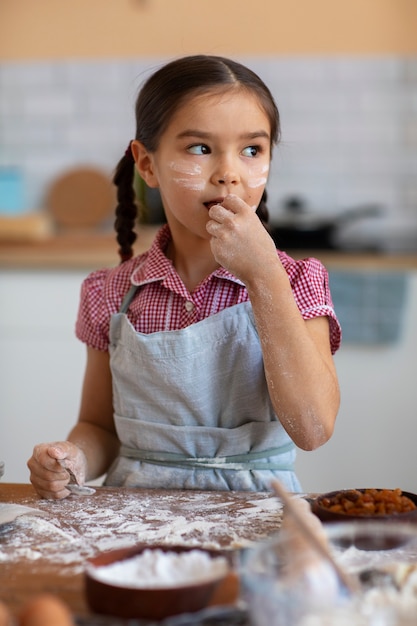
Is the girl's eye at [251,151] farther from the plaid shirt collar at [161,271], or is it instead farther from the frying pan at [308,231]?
the frying pan at [308,231]

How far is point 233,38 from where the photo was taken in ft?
11.1

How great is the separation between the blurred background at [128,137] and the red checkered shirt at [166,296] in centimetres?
119

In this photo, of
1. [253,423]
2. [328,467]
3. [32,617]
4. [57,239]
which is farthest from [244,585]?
[57,239]

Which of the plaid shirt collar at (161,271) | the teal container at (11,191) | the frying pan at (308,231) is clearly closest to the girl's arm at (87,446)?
the plaid shirt collar at (161,271)

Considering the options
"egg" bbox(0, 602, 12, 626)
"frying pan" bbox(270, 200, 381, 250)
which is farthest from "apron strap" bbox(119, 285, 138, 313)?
"frying pan" bbox(270, 200, 381, 250)

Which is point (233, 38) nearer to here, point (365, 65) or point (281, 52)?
point (281, 52)

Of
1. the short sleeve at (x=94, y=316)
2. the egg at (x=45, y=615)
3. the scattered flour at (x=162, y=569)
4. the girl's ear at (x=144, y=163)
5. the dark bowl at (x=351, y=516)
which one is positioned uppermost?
the girl's ear at (x=144, y=163)

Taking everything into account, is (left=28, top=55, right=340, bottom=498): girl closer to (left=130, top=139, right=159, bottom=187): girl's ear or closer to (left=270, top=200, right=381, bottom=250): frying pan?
(left=130, top=139, right=159, bottom=187): girl's ear

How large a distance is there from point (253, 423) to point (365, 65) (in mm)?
2296

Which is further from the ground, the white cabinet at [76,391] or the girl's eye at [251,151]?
the girl's eye at [251,151]

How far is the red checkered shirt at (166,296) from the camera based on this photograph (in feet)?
4.51

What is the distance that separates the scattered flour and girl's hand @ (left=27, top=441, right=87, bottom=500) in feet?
1.25

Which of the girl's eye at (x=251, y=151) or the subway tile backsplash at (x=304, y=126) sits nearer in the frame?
the girl's eye at (x=251, y=151)

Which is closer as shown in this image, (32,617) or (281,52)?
(32,617)
